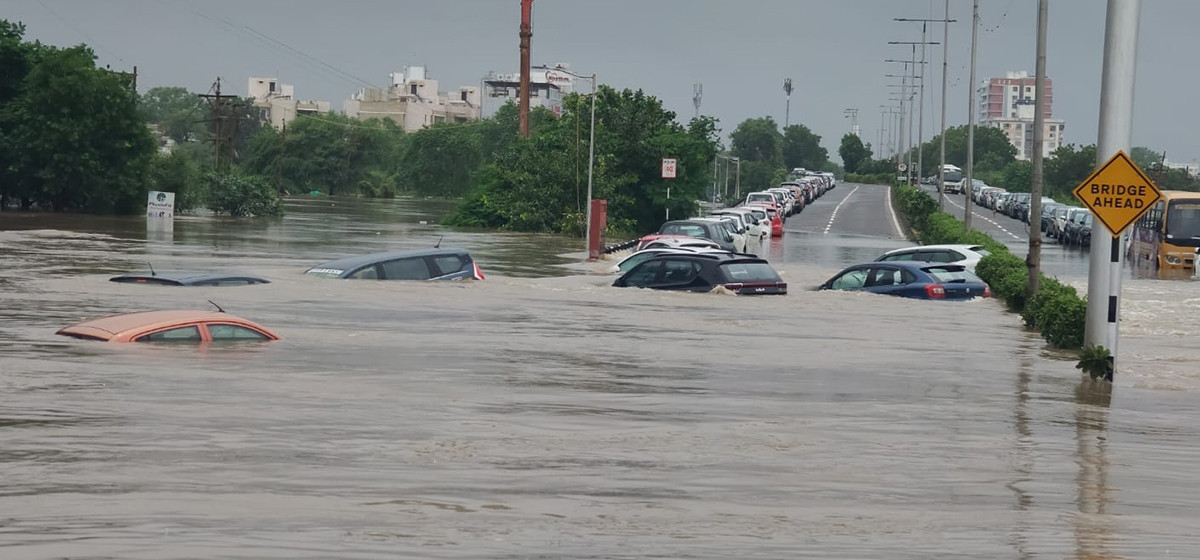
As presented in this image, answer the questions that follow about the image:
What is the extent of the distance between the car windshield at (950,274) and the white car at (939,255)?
12.0 ft

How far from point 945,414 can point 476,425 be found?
4.84 m

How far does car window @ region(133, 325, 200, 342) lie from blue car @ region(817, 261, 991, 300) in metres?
15.1

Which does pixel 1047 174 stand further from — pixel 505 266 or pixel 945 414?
pixel 945 414

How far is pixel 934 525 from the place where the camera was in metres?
9.70

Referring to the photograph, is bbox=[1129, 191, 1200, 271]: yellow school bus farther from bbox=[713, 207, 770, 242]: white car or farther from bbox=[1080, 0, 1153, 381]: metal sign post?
bbox=[1080, 0, 1153, 381]: metal sign post

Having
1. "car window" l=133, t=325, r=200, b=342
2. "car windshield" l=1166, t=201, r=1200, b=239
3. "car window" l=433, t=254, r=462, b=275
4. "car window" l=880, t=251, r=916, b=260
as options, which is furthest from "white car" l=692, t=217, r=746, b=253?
"car window" l=133, t=325, r=200, b=342

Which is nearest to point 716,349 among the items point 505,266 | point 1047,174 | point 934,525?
point 934,525

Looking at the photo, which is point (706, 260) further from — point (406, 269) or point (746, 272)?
point (406, 269)

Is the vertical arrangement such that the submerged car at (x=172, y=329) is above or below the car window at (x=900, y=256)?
below

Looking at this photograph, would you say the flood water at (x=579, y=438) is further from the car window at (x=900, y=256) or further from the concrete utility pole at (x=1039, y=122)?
the car window at (x=900, y=256)

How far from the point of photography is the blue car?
28.5 metres

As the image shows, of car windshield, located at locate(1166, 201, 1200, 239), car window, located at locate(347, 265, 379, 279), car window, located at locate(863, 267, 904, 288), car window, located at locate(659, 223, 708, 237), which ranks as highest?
car windshield, located at locate(1166, 201, 1200, 239)

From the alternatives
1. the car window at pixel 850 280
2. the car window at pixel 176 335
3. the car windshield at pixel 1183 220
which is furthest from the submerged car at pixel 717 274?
the car windshield at pixel 1183 220

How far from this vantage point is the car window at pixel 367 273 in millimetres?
26423
